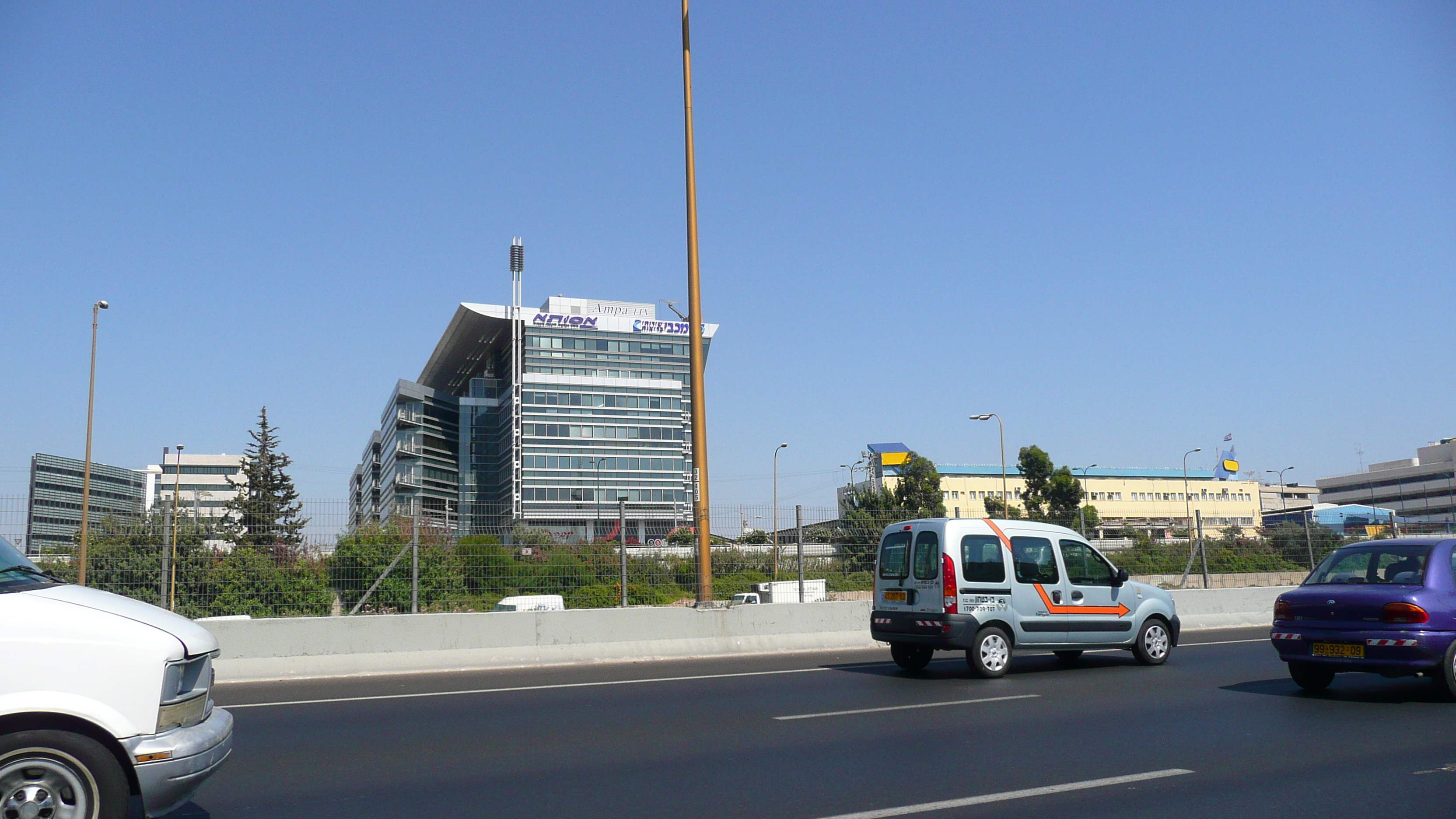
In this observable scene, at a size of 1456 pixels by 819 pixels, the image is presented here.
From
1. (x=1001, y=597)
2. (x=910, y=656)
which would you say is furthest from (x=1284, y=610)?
(x=910, y=656)

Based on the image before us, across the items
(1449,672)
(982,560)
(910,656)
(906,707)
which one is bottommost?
(906,707)

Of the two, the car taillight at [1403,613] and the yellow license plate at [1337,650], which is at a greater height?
the car taillight at [1403,613]

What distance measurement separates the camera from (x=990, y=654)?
1223 centimetres

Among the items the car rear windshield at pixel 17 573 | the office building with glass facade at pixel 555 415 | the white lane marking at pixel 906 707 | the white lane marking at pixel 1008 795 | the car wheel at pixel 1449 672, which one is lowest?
the white lane marking at pixel 906 707

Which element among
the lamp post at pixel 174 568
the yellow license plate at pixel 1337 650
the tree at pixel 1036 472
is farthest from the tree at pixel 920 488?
the yellow license plate at pixel 1337 650

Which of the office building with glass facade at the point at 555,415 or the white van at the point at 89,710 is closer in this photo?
the white van at the point at 89,710

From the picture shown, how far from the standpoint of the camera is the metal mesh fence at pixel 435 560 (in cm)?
1385

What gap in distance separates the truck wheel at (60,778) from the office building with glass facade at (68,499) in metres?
10.9

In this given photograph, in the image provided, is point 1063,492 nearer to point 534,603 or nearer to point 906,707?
point 534,603

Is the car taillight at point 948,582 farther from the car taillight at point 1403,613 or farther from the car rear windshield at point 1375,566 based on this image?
the car taillight at point 1403,613

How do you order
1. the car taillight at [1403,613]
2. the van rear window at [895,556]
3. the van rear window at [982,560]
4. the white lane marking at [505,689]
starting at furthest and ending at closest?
the van rear window at [895,556] → the van rear window at [982,560] → the white lane marking at [505,689] → the car taillight at [1403,613]

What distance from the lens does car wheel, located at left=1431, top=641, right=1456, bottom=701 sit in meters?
9.18

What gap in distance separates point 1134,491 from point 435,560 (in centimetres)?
13342

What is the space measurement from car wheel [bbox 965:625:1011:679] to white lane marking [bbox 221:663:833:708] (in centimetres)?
206
